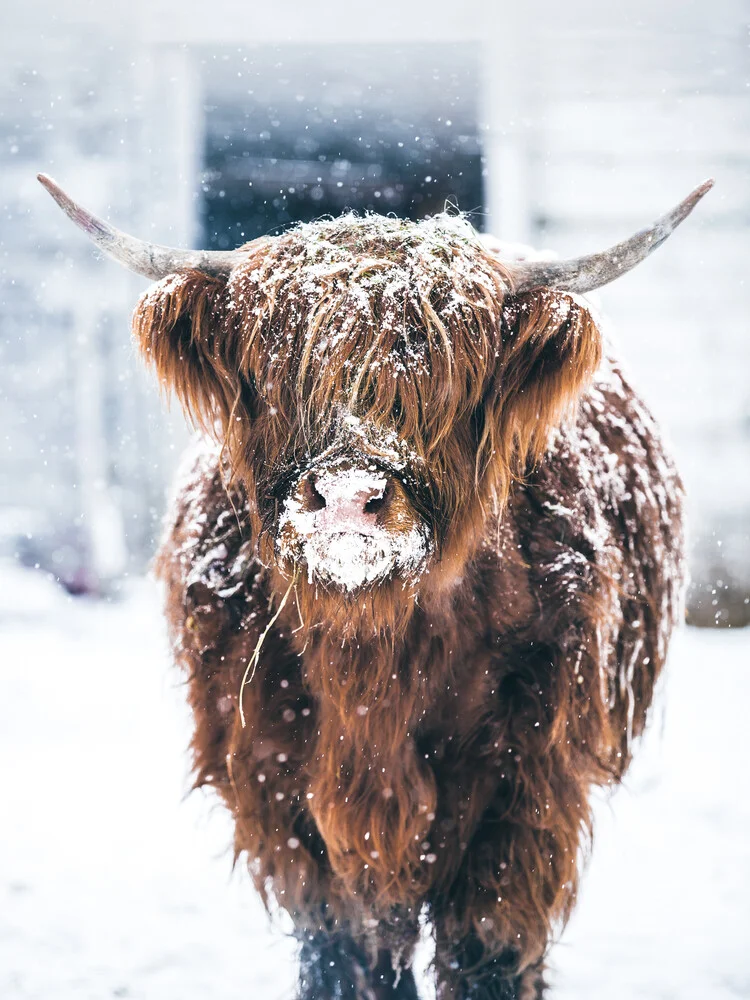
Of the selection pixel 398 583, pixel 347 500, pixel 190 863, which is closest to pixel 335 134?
pixel 190 863

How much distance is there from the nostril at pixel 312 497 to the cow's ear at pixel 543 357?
0.44m

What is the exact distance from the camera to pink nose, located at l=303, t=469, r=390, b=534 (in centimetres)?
138

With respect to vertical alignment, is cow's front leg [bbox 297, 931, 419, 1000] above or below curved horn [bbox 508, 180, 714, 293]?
below

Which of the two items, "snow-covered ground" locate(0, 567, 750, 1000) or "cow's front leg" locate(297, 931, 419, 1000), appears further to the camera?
"snow-covered ground" locate(0, 567, 750, 1000)

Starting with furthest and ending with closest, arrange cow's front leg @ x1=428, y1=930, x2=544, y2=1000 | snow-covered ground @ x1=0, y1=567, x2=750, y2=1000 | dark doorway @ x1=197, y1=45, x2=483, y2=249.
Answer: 1. dark doorway @ x1=197, y1=45, x2=483, y2=249
2. snow-covered ground @ x1=0, y1=567, x2=750, y2=1000
3. cow's front leg @ x1=428, y1=930, x2=544, y2=1000

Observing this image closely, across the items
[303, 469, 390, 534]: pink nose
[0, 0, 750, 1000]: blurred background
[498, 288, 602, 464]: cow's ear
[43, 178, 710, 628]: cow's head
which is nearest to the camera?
[303, 469, 390, 534]: pink nose

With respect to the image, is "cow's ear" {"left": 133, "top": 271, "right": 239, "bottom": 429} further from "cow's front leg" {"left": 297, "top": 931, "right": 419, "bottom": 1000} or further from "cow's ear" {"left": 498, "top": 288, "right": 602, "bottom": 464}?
"cow's front leg" {"left": 297, "top": 931, "right": 419, "bottom": 1000}

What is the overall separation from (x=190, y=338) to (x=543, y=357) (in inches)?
25.1

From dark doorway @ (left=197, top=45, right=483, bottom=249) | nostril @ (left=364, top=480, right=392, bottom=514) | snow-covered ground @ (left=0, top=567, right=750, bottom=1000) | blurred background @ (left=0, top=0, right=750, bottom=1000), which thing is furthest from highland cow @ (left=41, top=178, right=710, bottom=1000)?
dark doorway @ (left=197, top=45, right=483, bottom=249)

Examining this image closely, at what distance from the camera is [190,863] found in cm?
284

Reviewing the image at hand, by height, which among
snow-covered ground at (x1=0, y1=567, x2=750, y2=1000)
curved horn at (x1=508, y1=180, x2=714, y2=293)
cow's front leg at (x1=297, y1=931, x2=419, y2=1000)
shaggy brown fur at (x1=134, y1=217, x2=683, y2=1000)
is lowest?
snow-covered ground at (x1=0, y1=567, x2=750, y2=1000)

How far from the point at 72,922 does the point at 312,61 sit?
4226mm

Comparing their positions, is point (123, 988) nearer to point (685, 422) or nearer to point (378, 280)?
point (378, 280)

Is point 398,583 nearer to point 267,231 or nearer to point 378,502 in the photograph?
point 378,502
